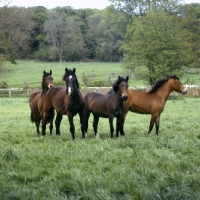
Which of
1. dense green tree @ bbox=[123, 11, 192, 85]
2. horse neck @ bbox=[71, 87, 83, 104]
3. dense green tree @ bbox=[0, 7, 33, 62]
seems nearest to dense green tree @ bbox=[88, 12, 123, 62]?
dense green tree @ bbox=[123, 11, 192, 85]

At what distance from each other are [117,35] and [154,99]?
230 feet

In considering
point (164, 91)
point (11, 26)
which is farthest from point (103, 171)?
point (11, 26)

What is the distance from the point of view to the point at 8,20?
20531 mm

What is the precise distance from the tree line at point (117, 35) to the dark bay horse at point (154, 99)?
9242 millimetres

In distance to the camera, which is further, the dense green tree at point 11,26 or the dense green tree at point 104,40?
the dense green tree at point 104,40

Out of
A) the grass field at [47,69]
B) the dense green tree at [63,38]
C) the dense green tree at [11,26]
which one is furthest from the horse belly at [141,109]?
the dense green tree at [63,38]

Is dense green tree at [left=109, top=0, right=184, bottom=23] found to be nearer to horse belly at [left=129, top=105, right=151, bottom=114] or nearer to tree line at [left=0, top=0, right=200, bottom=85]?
tree line at [left=0, top=0, right=200, bottom=85]

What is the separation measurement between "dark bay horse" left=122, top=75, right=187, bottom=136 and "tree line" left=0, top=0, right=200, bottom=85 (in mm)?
9242

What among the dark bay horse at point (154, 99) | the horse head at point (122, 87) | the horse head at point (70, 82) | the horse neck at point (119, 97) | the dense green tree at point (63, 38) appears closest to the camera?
the horse head at point (70, 82)

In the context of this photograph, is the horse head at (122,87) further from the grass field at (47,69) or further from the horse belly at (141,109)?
the grass field at (47,69)

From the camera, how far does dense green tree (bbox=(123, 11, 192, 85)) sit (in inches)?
1686

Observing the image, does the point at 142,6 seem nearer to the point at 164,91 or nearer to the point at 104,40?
the point at 104,40

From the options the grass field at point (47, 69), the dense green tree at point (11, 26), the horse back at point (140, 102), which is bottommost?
the grass field at point (47, 69)

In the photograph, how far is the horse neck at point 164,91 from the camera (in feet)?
38.7
